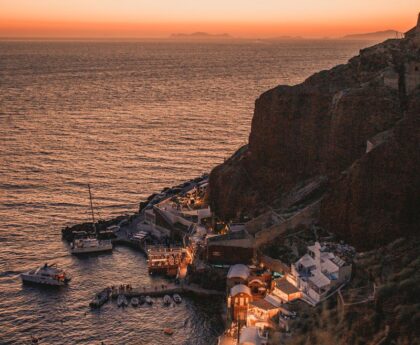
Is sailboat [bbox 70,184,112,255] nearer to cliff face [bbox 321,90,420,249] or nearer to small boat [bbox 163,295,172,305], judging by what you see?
small boat [bbox 163,295,172,305]

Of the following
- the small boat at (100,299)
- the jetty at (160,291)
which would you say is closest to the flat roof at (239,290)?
the jetty at (160,291)

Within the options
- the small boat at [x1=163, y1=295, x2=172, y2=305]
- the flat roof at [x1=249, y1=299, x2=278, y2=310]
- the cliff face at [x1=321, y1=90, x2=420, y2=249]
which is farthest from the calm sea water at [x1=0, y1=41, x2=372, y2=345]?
the cliff face at [x1=321, y1=90, x2=420, y2=249]

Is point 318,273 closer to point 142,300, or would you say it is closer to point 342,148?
point 142,300

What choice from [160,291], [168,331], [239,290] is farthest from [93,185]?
[239,290]

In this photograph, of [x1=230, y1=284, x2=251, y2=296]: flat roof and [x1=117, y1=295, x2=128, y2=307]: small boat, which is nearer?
[x1=230, y1=284, x2=251, y2=296]: flat roof

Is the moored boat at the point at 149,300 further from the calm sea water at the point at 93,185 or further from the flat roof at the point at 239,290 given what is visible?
the flat roof at the point at 239,290
